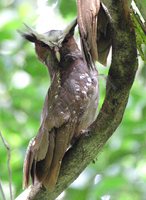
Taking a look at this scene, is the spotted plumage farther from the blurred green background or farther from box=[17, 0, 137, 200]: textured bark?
the blurred green background

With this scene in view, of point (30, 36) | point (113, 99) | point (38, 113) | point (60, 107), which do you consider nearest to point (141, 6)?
point (113, 99)

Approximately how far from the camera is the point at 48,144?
2098mm

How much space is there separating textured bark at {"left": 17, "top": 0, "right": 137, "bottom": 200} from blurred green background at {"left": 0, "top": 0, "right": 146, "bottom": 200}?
0.50 meters

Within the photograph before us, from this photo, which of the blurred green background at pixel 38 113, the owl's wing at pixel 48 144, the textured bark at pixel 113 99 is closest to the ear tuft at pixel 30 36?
the blurred green background at pixel 38 113

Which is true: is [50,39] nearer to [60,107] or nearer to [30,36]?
[30,36]

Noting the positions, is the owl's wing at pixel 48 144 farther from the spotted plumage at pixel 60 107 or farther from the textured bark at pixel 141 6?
the textured bark at pixel 141 6

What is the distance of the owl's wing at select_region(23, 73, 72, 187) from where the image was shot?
2096 mm

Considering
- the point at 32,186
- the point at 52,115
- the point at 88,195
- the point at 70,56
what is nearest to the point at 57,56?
the point at 70,56

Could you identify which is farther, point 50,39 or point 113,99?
point 50,39

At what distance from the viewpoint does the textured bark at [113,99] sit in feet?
6.56

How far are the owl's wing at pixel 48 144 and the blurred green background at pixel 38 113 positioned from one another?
1.74 feet

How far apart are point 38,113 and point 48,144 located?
1.76 metres

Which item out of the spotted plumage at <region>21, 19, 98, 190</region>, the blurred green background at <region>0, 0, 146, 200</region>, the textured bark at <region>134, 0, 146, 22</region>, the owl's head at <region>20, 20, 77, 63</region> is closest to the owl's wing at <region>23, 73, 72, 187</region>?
the spotted plumage at <region>21, 19, 98, 190</region>

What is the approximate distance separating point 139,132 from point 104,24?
4.18 feet
